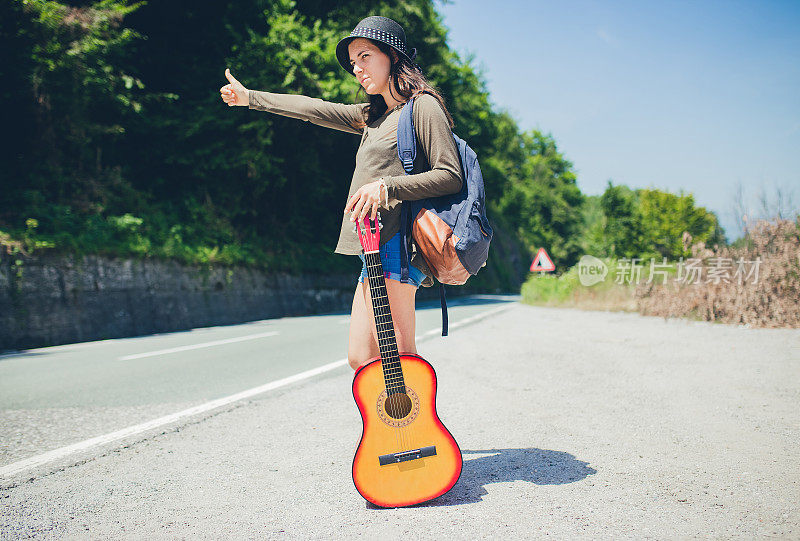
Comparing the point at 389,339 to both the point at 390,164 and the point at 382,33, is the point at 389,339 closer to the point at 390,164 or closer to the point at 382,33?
the point at 390,164

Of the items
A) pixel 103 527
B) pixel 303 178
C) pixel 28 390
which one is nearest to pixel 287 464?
pixel 103 527

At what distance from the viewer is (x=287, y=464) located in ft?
9.91

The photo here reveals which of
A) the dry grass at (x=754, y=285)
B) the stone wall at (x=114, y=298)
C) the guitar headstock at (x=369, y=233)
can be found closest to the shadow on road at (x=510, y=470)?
the guitar headstock at (x=369, y=233)

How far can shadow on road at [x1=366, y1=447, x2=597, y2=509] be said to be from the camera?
8.30 ft

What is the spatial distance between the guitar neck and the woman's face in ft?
2.63

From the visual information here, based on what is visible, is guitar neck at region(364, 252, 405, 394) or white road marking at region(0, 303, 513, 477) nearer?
guitar neck at region(364, 252, 405, 394)

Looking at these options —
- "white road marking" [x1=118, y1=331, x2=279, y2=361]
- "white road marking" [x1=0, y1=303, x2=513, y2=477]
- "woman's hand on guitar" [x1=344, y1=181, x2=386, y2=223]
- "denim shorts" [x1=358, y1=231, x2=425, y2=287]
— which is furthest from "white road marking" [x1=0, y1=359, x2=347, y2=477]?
"white road marking" [x1=118, y1=331, x2=279, y2=361]

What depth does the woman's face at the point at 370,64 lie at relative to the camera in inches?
101

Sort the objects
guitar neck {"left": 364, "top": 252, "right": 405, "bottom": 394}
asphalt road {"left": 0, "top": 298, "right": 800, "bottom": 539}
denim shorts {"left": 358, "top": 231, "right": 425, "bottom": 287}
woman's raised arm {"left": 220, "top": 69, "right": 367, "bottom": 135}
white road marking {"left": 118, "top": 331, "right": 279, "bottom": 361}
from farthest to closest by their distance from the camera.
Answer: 1. white road marking {"left": 118, "top": 331, "right": 279, "bottom": 361}
2. woman's raised arm {"left": 220, "top": 69, "right": 367, "bottom": 135}
3. denim shorts {"left": 358, "top": 231, "right": 425, "bottom": 287}
4. guitar neck {"left": 364, "top": 252, "right": 405, "bottom": 394}
5. asphalt road {"left": 0, "top": 298, "right": 800, "bottom": 539}

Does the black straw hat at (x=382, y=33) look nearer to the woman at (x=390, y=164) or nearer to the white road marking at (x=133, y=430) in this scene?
the woman at (x=390, y=164)

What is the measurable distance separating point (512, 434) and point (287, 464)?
137 cm

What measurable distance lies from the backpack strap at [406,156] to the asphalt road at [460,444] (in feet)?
3.31

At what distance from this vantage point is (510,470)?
112 inches

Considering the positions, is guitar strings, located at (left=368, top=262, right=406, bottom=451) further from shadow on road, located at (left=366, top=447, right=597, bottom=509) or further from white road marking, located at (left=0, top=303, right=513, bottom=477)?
white road marking, located at (left=0, top=303, right=513, bottom=477)
